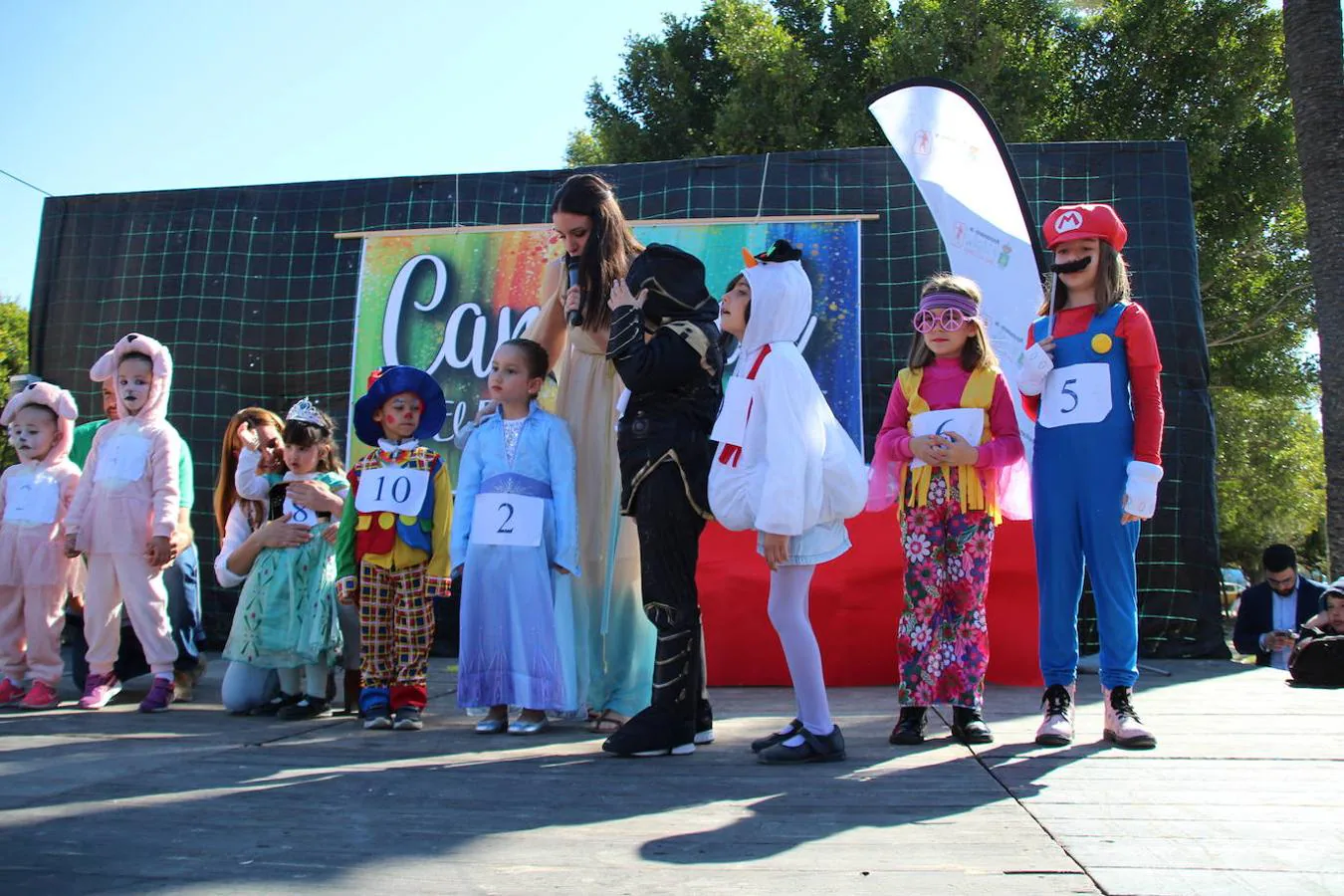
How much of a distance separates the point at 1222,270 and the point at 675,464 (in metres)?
11.6

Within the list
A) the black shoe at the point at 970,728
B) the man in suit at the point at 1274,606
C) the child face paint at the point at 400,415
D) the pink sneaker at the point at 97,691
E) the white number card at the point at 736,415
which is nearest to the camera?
the white number card at the point at 736,415

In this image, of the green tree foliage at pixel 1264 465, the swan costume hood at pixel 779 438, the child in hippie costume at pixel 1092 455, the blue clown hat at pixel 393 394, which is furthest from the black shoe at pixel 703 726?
the green tree foliage at pixel 1264 465


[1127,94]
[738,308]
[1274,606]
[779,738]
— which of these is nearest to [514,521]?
[738,308]

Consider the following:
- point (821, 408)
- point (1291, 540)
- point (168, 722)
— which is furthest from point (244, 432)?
point (1291, 540)

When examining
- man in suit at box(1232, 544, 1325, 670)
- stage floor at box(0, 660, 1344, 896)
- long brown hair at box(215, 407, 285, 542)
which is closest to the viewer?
stage floor at box(0, 660, 1344, 896)

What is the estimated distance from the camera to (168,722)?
13.3 feet

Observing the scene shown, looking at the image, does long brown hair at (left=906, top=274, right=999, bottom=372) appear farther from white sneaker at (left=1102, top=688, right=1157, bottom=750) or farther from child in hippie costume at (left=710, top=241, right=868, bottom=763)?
white sneaker at (left=1102, top=688, right=1157, bottom=750)

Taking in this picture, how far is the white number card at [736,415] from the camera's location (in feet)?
10.3

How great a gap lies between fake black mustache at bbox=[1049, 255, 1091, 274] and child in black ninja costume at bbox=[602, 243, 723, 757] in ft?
3.69

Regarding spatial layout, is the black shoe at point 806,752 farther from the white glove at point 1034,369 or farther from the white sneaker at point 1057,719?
the white glove at point 1034,369

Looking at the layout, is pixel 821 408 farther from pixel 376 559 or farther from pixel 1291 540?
pixel 1291 540

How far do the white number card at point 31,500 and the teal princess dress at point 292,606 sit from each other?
1031 millimetres

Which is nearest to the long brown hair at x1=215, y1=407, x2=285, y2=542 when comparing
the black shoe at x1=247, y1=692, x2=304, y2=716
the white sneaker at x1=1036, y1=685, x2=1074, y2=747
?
the black shoe at x1=247, y1=692, x2=304, y2=716

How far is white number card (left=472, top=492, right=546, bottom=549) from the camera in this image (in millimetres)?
3748
